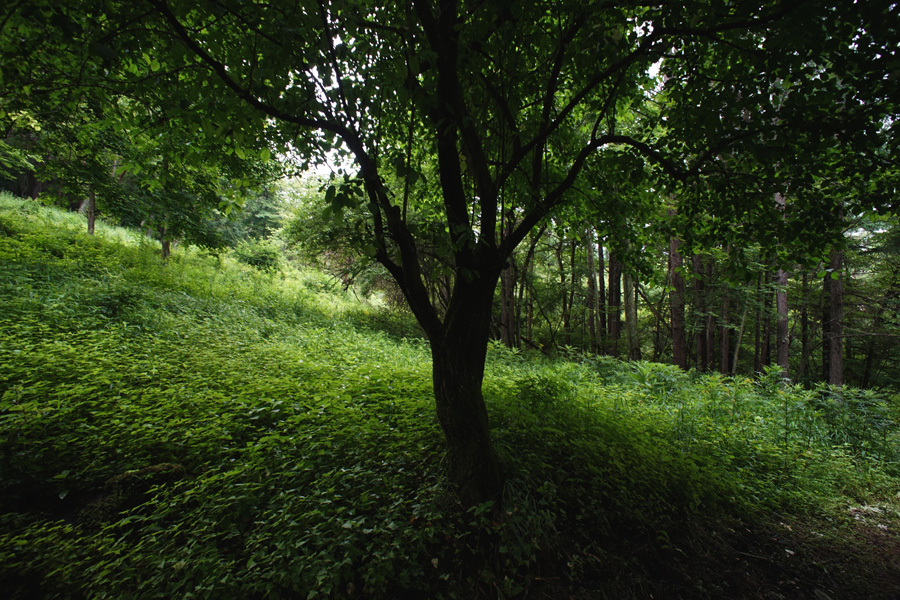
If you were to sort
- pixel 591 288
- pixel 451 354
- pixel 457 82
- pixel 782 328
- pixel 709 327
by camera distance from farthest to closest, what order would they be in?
pixel 591 288 → pixel 709 327 → pixel 782 328 → pixel 451 354 → pixel 457 82

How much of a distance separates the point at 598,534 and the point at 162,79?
5.23m

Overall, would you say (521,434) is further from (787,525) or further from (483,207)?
(787,525)

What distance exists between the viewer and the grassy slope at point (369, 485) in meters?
2.47

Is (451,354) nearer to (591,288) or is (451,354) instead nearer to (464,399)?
(464,399)

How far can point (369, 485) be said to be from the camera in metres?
3.14

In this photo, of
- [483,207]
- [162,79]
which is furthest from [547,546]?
[162,79]

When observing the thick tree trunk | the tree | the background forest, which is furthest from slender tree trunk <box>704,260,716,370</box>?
the thick tree trunk

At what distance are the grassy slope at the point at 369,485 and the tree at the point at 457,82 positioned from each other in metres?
0.69

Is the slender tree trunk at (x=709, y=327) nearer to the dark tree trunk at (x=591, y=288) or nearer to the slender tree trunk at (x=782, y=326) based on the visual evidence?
the slender tree trunk at (x=782, y=326)

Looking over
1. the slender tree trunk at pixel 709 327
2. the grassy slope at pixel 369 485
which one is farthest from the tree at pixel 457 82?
the slender tree trunk at pixel 709 327

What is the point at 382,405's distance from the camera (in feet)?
15.0

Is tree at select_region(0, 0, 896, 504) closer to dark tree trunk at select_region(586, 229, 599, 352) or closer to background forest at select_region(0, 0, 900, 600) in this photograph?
background forest at select_region(0, 0, 900, 600)

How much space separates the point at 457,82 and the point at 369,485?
11.5ft

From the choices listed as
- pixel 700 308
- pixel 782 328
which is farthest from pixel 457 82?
pixel 700 308
